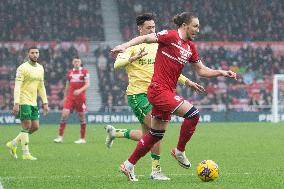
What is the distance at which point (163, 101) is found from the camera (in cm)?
1005

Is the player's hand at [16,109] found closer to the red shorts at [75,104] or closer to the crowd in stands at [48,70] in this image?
the red shorts at [75,104]

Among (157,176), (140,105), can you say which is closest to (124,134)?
(140,105)

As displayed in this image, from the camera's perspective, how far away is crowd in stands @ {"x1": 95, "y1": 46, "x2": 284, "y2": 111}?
128 feet

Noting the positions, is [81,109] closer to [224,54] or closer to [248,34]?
[224,54]

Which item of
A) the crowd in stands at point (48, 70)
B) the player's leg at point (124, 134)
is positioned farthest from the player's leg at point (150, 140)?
the crowd in stands at point (48, 70)

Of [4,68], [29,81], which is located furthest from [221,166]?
[4,68]

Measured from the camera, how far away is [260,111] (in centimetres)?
3806

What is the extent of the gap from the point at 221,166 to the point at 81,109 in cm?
Answer: 1015

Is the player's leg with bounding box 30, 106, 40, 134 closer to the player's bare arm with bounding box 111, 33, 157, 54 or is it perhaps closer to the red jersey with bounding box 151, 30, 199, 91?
the red jersey with bounding box 151, 30, 199, 91

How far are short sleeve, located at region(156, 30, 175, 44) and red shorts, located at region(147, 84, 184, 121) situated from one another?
23.8 inches

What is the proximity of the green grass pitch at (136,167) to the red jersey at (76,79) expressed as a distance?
6.43 ft

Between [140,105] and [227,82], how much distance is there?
30.1 metres

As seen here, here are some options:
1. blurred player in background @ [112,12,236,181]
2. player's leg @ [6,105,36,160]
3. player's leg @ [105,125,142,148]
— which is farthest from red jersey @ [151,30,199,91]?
player's leg @ [6,105,36,160]

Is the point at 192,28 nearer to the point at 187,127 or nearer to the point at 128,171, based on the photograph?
the point at 187,127
